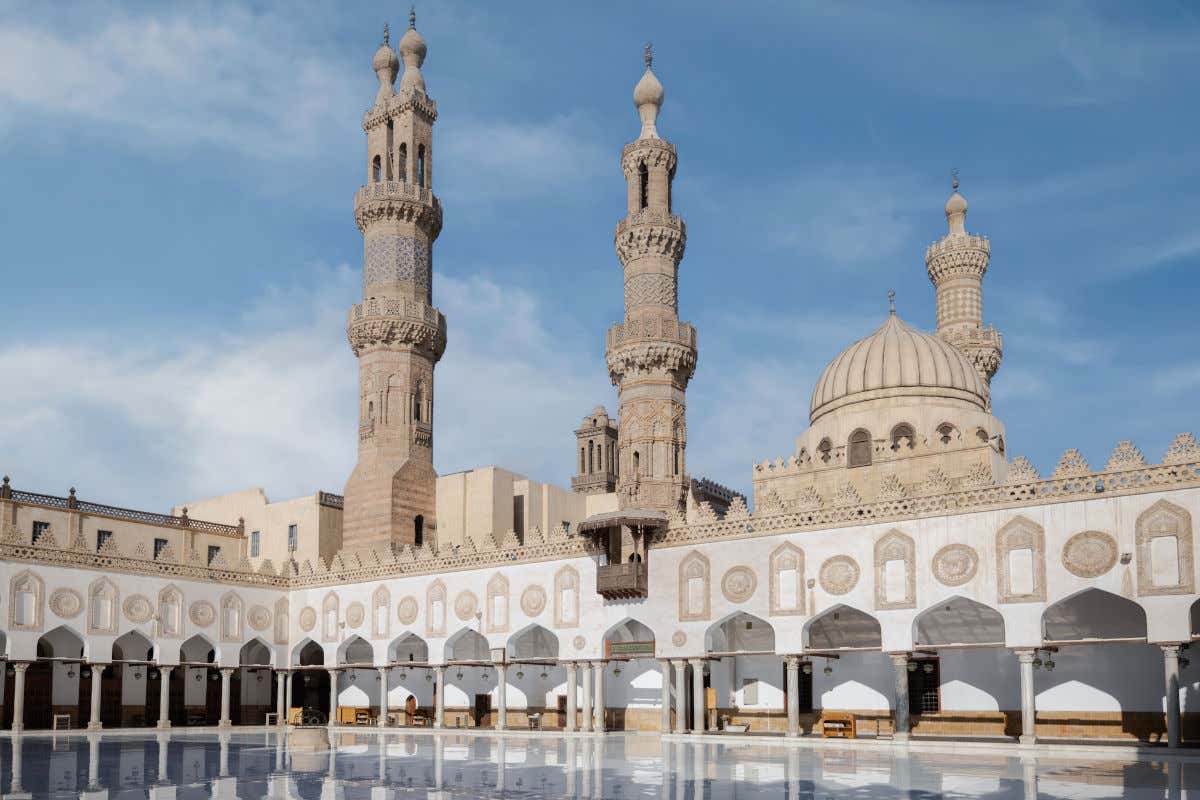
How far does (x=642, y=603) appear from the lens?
3011 centimetres

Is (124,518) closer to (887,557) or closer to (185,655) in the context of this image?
(185,655)

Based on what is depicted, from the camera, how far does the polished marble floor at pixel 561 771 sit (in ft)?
48.3

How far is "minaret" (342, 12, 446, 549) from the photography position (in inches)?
1582

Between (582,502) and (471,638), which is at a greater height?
(582,502)

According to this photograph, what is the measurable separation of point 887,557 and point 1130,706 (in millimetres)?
5885

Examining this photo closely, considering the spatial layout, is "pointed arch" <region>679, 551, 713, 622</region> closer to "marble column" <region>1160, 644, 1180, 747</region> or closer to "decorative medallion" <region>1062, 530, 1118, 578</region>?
"decorative medallion" <region>1062, 530, 1118, 578</region>

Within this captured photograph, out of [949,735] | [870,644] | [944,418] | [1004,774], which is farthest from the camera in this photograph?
[944,418]

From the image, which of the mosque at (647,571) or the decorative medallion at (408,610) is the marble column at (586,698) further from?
the decorative medallion at (408,610)

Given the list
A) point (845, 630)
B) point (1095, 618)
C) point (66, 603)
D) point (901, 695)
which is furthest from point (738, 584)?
point (66, 603)

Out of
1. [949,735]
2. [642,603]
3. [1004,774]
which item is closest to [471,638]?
[642,603]

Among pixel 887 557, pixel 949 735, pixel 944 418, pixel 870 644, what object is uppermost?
pixel 944 418

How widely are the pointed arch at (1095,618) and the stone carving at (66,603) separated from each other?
2549 cm

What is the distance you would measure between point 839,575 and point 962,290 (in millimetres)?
21186

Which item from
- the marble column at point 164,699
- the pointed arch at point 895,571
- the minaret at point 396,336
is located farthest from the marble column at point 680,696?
the marble column at point 164,699
